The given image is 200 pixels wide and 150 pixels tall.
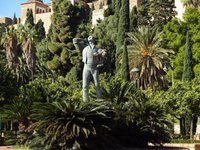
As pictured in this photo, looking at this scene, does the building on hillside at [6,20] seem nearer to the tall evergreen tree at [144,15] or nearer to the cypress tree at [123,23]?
the tall evergreen tree at [144,15]

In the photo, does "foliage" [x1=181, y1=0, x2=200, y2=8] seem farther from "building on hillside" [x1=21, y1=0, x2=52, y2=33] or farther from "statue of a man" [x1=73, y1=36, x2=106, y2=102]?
"statue of a man" [x1=73, y1=36, x2=106, y2=102]

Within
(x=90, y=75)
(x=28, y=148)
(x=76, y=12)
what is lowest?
(x=28, y=148)

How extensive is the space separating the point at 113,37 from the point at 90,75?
45.2 metres

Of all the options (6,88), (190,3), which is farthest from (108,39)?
(6,88)

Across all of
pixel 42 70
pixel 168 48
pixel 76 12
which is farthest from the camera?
pixel 76 12

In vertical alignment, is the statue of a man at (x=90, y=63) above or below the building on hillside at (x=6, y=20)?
below

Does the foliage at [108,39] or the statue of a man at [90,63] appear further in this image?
the foliage at [108,39]

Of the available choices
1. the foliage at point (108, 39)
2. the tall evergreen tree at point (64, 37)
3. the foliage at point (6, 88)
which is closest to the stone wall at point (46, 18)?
the foliage at point (108, 39)

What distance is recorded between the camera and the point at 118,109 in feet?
55.3

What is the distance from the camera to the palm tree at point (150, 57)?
44.9 meters

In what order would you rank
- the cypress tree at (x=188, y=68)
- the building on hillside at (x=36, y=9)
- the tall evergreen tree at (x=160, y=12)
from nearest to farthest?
the cypress tree at (x=188, y=68)
the tall evergreen tree at (x=160, y=12)
the building on hillside at (x=36, y=9)

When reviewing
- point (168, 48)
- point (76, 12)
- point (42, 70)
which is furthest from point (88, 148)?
point (76, 12)

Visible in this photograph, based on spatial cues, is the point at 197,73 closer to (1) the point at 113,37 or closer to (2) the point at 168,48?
(2) the point at 168,48

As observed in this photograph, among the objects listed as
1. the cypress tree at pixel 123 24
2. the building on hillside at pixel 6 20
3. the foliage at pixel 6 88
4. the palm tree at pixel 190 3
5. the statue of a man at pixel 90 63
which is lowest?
the foliage at pixel 6 88
